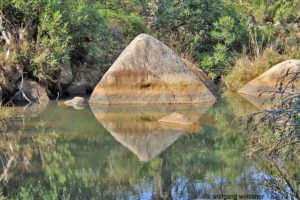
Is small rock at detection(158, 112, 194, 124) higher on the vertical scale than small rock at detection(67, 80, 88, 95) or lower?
lower

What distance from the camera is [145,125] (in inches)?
553

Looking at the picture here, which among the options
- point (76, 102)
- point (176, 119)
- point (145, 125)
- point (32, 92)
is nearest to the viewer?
point (145, 125)

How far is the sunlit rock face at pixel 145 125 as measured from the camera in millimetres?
11877

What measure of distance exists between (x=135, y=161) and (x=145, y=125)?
11.5 ft

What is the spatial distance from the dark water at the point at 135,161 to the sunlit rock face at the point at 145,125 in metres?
0.02

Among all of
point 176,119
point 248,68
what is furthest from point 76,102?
point 248,68

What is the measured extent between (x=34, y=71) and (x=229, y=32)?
287 inches

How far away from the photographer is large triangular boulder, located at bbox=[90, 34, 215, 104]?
17.6 m

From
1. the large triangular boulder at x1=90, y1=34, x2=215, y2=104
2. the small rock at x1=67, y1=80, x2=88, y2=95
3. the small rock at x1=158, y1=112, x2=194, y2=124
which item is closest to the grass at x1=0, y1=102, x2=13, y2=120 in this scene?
the large triangular boulder at x1=90, y1=34, x2=215, y2=104

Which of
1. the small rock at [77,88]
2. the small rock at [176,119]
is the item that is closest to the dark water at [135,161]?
the small rock at [176,119]

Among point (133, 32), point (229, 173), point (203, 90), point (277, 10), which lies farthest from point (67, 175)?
point (277, 10)

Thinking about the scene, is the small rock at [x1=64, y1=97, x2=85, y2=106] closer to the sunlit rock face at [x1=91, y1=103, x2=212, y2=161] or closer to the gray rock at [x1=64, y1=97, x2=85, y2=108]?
the gray rock at [x1=64, y1=97, x2=85, y2=108]

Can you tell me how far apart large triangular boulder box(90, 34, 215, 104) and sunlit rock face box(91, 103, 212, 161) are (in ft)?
1.52

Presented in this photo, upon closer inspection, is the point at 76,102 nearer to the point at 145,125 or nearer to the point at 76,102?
the point at 76,102
